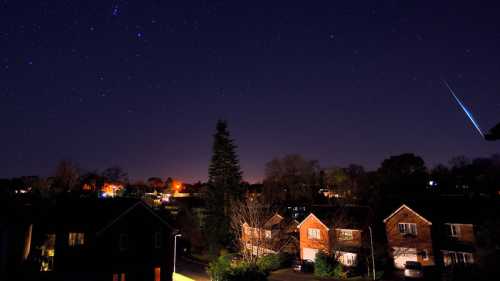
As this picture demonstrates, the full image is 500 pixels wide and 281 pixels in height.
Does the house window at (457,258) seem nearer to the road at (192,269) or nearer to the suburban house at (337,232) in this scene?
the suburban house at (337,232)

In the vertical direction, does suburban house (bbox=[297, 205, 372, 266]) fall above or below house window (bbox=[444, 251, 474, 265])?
above

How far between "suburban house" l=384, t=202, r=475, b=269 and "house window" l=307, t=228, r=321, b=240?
9.52 metres

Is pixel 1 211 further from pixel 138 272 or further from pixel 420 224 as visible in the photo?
pixel 420 224

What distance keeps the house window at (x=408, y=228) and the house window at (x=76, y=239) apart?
36192 millimetres

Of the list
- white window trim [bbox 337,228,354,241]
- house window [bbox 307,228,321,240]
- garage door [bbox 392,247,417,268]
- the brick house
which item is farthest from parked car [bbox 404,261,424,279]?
house window [bbox 307,228,321,240]

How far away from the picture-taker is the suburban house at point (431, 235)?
121ft

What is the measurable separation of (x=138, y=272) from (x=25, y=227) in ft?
34.7

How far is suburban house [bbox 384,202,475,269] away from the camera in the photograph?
37.0 meters

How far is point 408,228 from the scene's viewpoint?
40.8 metres

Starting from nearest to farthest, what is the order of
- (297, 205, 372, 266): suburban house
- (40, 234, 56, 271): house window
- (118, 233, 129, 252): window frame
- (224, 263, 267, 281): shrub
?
1. (224, 263, 267, 281): shrub
2. (40, 234, 56, 271): house window
3. (118, 233, 129, 252): window frame
4. (297, 205, 372, 266): suburban house

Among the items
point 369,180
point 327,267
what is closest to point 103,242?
point 327,267

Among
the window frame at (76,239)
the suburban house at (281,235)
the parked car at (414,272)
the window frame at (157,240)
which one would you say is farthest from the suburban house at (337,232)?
the window frame at (76,239)

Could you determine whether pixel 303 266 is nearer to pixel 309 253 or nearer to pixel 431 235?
pixel 309 253

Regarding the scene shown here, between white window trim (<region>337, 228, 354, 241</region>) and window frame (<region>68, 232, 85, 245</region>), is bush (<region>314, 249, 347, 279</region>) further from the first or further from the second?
window frame (<region>68, 232, 85, 245</region>)
